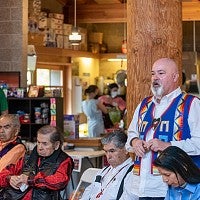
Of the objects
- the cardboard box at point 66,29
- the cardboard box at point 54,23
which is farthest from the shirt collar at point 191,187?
the cardboard box at point 66,29

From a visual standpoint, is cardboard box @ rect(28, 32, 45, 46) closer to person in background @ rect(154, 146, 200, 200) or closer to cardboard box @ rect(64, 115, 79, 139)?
cardboard box @ rect(64, 115, 79, 139)

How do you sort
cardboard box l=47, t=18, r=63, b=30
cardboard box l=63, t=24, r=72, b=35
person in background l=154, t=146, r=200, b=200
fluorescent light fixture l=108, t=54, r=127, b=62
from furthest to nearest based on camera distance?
fluorescent light fixture l=108, t=54, r=127, b=62
cardboard box l=63, t=24, r=72, b=35
cardboard box l=47, t=18, r=63, b=30
person in background l=154, t=146, r=200, b=200

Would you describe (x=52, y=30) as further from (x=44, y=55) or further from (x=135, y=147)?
(x=135, y=147)

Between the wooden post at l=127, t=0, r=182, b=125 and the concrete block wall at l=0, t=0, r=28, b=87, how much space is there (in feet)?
11.4

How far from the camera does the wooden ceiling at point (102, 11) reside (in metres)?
10.1

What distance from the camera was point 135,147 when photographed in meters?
2.82

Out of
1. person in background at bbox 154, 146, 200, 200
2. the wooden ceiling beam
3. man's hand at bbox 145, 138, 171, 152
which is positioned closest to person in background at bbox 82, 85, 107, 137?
the wooden ceiling beam

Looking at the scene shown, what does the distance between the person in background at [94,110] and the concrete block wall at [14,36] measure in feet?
5.74

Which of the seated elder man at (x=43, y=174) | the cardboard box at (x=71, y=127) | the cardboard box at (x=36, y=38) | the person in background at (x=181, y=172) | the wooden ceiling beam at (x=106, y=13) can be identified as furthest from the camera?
the wooden ceiling beam at (x=106, y=13)

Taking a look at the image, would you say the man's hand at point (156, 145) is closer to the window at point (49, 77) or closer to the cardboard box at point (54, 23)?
the cardboard box at point (54, 23)

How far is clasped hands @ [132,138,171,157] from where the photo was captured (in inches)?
106

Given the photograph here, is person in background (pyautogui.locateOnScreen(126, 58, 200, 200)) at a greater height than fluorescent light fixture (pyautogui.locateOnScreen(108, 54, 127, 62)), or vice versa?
fluorescent light fixture (pyautogui.locateOnScreen(108, 54, 127, 62))

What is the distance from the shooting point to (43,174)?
3682 mm

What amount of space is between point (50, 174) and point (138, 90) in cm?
81
